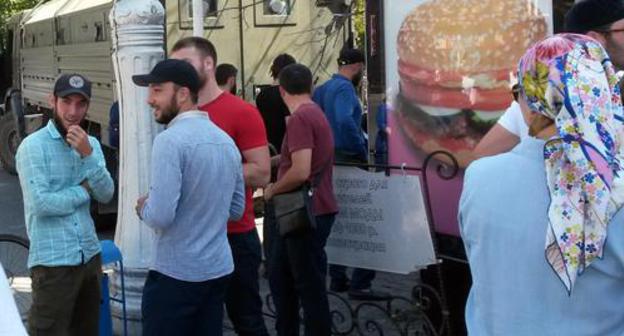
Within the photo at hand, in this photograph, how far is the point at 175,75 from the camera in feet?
12.9

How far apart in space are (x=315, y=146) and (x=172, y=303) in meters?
1.60

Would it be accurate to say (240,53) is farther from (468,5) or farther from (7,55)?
(7,55)

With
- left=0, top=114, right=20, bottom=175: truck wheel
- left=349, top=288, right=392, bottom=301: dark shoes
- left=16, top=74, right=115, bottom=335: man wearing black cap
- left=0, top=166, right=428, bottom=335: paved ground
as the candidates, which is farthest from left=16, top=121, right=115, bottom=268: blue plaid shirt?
left=0, top=114, right=20, bottom=175: truck wheel

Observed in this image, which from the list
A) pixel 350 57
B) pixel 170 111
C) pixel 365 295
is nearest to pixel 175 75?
pixel 170 111

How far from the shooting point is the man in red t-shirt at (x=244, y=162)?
470 cm

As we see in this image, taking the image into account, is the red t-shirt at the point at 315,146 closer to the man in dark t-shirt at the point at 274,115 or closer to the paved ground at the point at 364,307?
the paved ground at the point at 364,307

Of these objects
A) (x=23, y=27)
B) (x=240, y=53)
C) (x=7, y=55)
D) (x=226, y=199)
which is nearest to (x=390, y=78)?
(x=226, y=199)

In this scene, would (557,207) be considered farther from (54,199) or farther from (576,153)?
(54,199)

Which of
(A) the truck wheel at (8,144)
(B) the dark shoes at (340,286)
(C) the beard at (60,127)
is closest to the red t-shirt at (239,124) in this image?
(C) the beard at (60,127)

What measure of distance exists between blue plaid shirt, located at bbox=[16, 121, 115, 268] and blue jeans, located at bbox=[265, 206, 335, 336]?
1174 mm

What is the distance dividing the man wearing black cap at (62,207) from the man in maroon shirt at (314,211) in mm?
1074

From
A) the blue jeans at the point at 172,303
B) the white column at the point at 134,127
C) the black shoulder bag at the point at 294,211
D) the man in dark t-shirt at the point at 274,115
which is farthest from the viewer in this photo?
the man in dark t-shirt at the point at 274,115

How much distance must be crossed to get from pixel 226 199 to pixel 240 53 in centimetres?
714

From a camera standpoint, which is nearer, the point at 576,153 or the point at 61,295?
the point at 576,153
